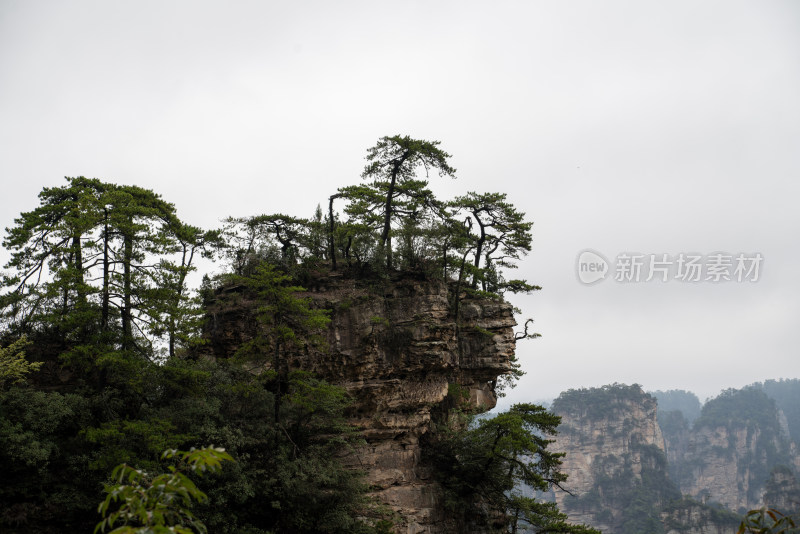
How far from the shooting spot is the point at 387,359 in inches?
842

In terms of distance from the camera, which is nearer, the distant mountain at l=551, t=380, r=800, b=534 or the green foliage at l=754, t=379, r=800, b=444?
the distant mountain at l=551, t=380, r=800, b=534

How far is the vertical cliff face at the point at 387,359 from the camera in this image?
20.5 metres

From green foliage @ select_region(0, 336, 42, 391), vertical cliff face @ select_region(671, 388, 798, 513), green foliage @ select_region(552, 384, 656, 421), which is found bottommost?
vertical cliff face @ select_region(671, 388, 798, 513)

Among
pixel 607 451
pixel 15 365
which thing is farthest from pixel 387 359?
pixel 607 451

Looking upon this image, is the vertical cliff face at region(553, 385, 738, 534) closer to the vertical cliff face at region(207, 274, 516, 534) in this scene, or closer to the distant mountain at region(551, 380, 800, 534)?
the distant mountain at region(551, 380, 800, 534)

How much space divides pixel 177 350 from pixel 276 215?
641 cm

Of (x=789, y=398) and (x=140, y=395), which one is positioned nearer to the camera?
(x=140, y=395)

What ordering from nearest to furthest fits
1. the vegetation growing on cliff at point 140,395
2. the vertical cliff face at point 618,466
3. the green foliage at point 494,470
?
the vegetation growing on cliff at point 140,395 → the green foliage at point 494,470 → the vertical cliff face at point 618,466

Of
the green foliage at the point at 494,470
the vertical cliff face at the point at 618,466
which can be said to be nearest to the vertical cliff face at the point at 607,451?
the vertical cliff face at the point at 618,466

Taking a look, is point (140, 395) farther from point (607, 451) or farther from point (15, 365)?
point (607, 451)

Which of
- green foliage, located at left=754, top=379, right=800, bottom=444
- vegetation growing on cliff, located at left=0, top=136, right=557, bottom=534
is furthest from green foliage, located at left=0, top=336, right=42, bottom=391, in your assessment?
green foliage, located at left=754, top=379, right=800, bottom=444

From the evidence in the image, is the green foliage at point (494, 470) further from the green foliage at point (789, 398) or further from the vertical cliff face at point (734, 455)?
the green foliage at point (789, 398)

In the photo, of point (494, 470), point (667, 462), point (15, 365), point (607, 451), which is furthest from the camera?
point (667, 462)

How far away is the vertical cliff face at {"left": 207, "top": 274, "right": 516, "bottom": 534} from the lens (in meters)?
20.5
